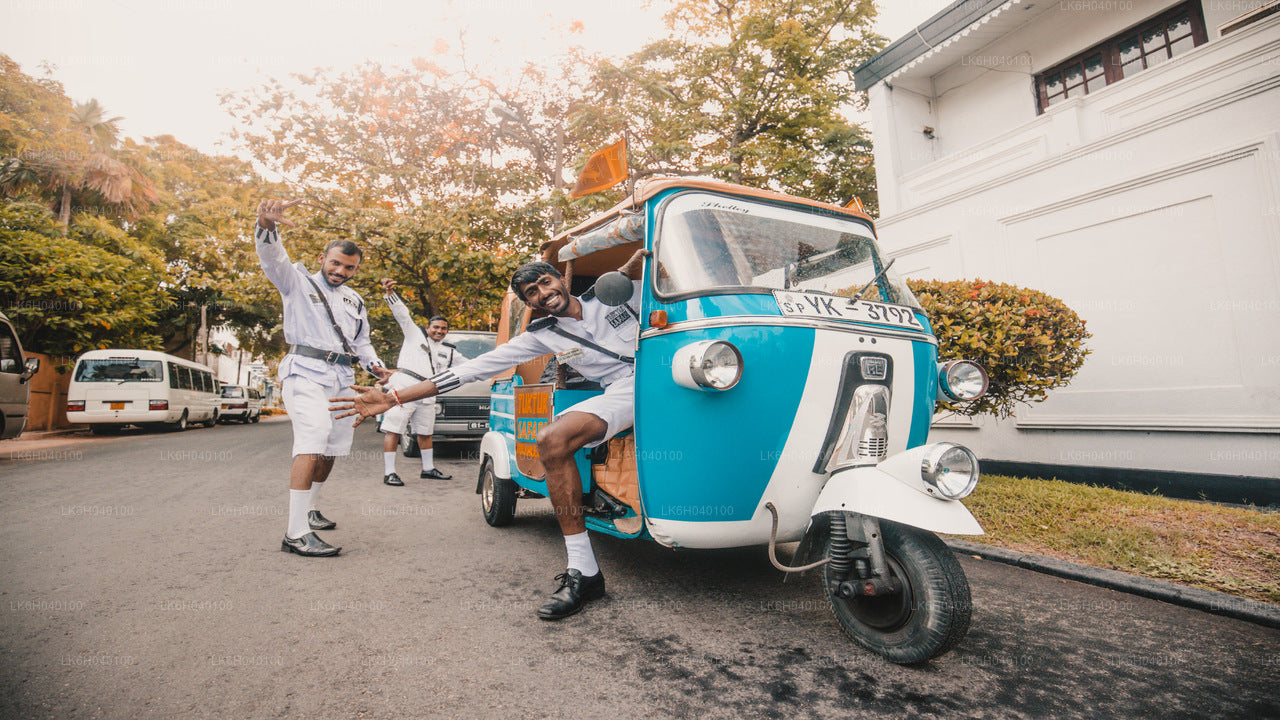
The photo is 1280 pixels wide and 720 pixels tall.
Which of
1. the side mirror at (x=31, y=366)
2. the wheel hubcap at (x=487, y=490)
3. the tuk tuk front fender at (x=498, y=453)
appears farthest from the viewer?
the side mirror at (x=31, y=366)

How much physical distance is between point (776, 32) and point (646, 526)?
564 inches

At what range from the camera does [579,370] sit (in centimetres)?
373

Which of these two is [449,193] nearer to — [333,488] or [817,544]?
[333,488]

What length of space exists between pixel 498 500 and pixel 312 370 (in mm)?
1629

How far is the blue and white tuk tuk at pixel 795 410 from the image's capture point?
2.39 m

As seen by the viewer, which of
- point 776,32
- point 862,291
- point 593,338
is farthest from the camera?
point 776,32

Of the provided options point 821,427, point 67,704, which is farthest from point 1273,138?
point 67,704

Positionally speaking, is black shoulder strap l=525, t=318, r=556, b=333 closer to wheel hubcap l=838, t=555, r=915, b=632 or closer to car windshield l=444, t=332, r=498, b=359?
wheel hubcap l=838, t=555, r=915, b=632

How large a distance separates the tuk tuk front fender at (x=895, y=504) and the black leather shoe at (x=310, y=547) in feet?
10.4

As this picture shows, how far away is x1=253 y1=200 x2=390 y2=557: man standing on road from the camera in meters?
4.07

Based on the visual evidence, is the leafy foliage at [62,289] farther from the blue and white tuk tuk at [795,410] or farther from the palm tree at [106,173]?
the blue and white tuk tuk at [795,410]

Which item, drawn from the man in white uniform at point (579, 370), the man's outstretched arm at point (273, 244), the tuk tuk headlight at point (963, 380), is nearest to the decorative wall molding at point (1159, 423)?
the tuk tuk headlight at point (963, 380)

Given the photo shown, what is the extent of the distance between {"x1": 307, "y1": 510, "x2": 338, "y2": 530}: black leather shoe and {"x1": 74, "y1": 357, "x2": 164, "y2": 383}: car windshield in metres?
15.0

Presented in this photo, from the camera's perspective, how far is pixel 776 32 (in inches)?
565
